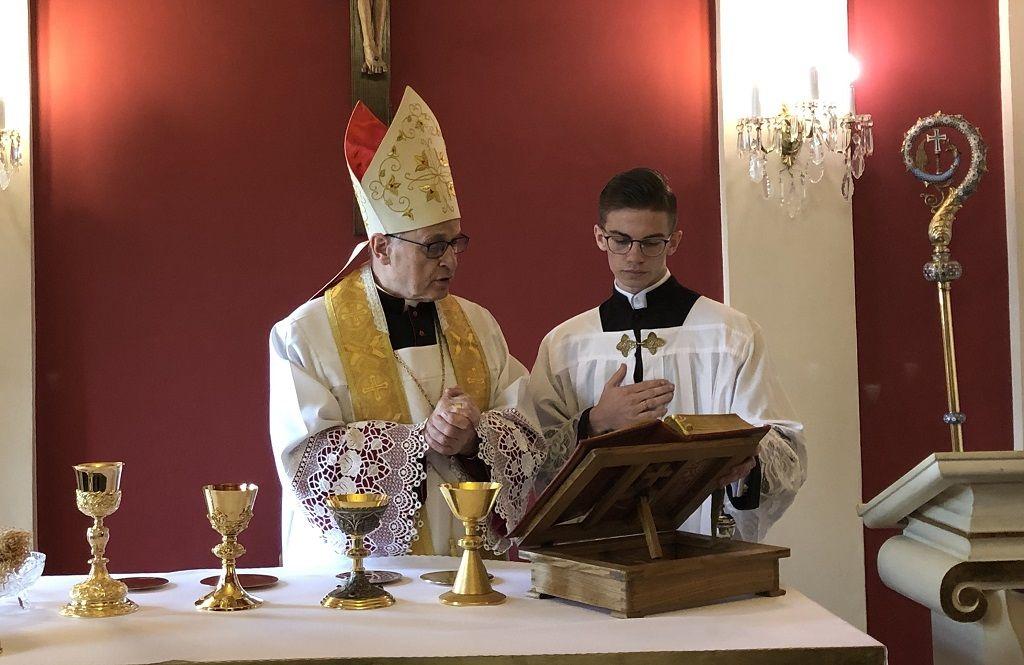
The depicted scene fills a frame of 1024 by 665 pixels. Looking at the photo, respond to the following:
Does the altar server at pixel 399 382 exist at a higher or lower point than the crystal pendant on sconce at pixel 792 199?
lower

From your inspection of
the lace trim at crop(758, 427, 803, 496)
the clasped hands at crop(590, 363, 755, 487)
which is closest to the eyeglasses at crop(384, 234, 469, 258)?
the clasped hands at crop(590, 363, 755, 487)

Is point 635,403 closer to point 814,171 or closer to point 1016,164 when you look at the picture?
point 814,171

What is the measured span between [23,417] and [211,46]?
167cm

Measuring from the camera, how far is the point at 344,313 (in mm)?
3309

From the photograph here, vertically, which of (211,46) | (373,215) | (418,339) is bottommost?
(418,339)

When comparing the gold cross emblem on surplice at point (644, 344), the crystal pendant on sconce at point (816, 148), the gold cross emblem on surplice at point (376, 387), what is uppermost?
the crystal pendant on sconce at point (816, 148)

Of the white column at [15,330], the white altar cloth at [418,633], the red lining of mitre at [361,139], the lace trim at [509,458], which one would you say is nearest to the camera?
the white altar cloth at [418,633]

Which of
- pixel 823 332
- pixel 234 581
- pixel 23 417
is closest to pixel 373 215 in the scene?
pixel 234 581

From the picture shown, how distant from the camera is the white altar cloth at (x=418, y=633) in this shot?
1943mm

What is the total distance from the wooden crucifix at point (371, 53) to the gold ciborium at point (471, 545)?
2439 millimetres

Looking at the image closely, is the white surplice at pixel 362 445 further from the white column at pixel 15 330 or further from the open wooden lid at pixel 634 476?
the white column at pixel 15 330

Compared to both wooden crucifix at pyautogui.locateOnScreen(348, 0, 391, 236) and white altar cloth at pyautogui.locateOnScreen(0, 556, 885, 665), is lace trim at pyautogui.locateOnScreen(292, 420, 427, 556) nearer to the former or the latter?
white altar cloth at pyautogui.locateOnScreen(0, 556, 885, 665)

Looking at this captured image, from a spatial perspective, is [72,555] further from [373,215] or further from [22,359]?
[373,215]

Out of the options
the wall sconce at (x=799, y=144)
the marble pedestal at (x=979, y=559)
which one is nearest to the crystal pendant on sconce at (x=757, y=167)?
the wall sconce at (x=799, y=144)
